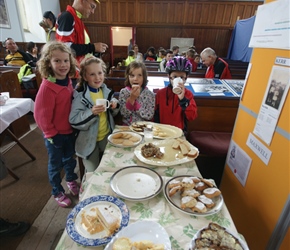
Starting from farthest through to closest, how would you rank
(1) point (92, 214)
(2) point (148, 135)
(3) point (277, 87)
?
(2) point (148, 135) → (3) point (277, 87) → (1) point (92, 214)

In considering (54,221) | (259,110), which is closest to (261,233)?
(259,110)

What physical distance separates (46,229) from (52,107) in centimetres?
110

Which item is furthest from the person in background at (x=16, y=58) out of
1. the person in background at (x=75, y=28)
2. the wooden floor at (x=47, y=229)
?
the wooden floor at (x=47, y=229)

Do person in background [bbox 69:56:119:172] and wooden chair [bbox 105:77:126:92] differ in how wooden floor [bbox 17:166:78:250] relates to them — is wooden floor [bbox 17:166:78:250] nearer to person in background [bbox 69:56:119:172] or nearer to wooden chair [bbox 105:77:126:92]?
person in background [bbox 69:56:119:172]

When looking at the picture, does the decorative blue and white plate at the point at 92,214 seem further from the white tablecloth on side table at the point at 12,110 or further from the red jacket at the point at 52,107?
the white tablecloth on side table at the point at 12,110

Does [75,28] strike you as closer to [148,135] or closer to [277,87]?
[148,135]

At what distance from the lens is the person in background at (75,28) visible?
186 centimetres

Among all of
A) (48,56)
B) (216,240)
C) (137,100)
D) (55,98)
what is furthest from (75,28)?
(216,240)

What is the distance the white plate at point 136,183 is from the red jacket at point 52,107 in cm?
88

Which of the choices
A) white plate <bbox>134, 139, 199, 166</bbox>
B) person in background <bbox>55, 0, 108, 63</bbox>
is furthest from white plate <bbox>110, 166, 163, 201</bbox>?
person in background <bbox>55, 0, 108, 63</bbox>

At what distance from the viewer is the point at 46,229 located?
165 cm

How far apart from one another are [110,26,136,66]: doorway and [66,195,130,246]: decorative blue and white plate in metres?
9.44

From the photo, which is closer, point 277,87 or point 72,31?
point 277,87

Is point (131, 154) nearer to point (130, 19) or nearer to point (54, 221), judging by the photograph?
point (54, 221)
